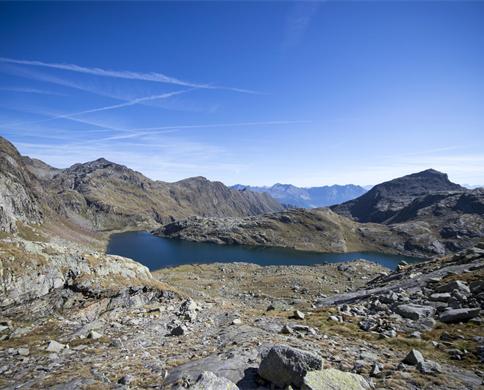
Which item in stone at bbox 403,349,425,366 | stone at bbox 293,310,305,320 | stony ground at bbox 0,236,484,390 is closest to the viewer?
stony ground at bbox 0,236,484,390

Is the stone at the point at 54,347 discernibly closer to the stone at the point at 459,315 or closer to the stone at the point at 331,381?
the stone at the point at 331,381

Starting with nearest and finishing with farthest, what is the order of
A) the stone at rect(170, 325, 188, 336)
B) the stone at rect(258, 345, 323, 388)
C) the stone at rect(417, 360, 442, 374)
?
the stone at rect(258, 345, 323, 388), the stone at rect(417, 360, 442, 374), the stone at rect(170, 325, 188, 336)

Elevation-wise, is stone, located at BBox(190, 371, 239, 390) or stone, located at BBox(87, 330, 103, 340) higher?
stone, located at BBox(190, 371, 239, 390)

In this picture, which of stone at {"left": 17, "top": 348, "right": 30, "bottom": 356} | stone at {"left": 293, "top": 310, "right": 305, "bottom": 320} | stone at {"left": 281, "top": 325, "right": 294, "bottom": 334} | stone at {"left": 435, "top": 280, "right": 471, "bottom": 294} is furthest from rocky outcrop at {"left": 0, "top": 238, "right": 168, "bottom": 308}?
stone at {"left": 435, "top": 280, "right": 471, "bottom": 294}

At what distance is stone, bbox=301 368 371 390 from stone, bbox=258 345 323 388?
1.52 feet

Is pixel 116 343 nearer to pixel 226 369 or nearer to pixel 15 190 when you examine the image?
pixel 226 369

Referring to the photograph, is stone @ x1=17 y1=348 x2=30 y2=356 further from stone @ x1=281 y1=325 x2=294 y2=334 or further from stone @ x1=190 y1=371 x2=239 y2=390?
stone @ x1=281 y1=325 x2=294 y2=334

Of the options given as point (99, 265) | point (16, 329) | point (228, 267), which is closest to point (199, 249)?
point (228, 267)

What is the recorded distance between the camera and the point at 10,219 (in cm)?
10331

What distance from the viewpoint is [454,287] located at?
1995 centimetres

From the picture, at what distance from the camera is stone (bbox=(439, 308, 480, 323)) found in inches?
606

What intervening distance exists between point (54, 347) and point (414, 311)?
68.0 ft

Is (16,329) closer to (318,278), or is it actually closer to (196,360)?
(196,360)

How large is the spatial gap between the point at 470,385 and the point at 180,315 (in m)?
17.2
